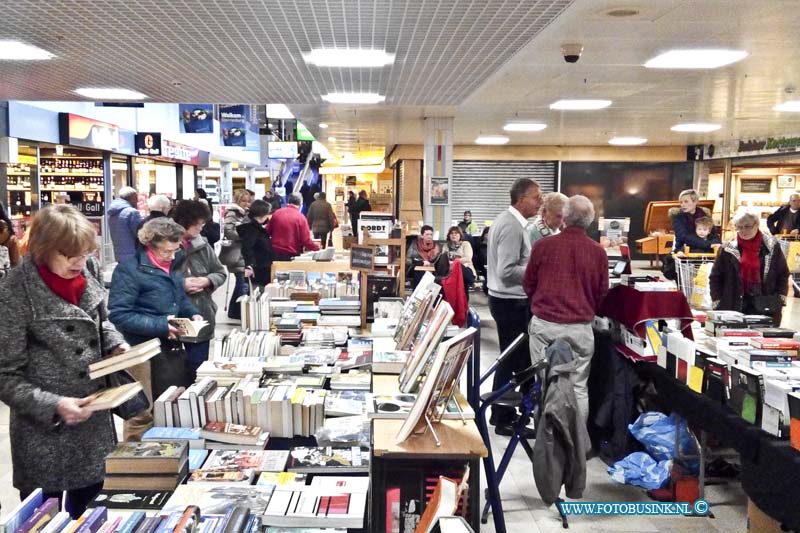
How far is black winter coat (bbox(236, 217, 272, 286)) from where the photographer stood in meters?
8.41

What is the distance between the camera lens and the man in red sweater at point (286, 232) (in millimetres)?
8648

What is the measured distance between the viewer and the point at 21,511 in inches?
69.7

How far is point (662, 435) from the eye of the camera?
14.4 ft

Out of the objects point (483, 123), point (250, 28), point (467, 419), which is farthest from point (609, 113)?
point (467, 419)

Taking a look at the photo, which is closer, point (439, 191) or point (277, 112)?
point (439, 191)

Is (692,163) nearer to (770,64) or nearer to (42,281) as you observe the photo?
(770,64)

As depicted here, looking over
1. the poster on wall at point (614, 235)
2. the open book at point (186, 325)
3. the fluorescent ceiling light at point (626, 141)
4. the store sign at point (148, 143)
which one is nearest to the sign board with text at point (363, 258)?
the open book at point (186, 325)

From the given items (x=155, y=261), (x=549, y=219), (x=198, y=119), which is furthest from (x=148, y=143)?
(x=155, y=261)

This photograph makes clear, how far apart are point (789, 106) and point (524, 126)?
15.8 feet

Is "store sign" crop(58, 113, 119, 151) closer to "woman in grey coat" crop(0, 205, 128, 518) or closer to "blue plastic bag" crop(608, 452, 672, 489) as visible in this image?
"woman in grey coat" crop(0, 205, 128, 518)

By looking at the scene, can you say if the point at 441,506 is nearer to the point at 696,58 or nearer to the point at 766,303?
the point at 766,303

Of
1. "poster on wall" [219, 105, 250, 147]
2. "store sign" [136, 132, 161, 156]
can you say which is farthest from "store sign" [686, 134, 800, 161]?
"store sign" [136, 132, 161, 156]

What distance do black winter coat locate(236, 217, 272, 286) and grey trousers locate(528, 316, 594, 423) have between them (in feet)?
15.3

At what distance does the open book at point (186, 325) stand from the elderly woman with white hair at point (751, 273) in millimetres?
4004
